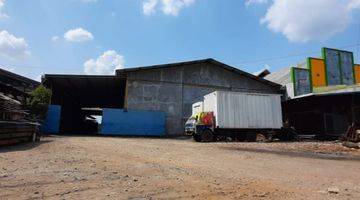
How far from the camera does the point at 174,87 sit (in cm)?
3300

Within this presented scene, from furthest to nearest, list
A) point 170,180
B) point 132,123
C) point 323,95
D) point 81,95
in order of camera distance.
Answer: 1. point 81,95
2. point 132,123
3. point 323,95
4. point 170,180

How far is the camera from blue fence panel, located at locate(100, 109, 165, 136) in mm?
31025

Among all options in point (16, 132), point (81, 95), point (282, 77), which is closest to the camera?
point (16, 132)

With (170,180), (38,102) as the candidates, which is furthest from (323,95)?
(170,180)

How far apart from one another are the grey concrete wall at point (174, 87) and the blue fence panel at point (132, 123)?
0.75m

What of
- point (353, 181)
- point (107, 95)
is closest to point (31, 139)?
point (353, 181)

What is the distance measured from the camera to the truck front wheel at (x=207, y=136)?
23.6m

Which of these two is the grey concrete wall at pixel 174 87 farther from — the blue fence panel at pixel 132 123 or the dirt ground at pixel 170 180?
the dirt ground at pixel 170 180

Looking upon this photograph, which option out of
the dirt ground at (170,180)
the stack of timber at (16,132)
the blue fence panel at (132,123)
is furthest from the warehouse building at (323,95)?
the stack of timber at (16,132)

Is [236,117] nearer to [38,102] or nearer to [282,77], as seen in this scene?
[38,102]

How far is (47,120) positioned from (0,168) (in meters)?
23.5

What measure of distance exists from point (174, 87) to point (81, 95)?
16.9 metres

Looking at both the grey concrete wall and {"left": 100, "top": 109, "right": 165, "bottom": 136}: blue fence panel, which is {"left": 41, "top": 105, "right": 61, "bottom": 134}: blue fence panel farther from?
the grey concrete wall

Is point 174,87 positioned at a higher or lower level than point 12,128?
higher
